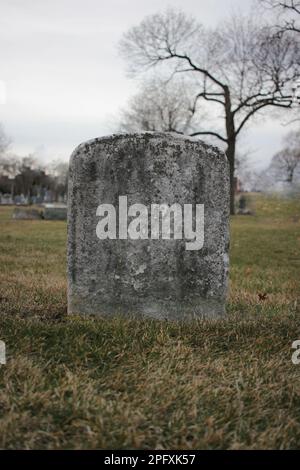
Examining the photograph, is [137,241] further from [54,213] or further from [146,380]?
[54,213]

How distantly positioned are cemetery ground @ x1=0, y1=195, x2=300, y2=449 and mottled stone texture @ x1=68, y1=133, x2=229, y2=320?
8.6 inches

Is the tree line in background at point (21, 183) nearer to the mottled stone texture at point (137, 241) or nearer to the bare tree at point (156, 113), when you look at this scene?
the bare tree at point (156, 113)

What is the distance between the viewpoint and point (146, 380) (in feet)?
8.57

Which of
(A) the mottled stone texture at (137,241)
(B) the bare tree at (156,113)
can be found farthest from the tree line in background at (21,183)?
(A) the mottled stone texture at (137,241)

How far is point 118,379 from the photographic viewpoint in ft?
8.64

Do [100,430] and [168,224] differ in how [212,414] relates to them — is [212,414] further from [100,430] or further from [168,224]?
[168,224]

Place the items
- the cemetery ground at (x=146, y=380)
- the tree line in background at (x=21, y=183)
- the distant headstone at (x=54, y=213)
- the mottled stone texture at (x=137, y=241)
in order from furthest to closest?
the tree line in background at (x=21, y=183) → the distant headstone at (x=54, y=213) → the mottled stone texture at (x=137, y=241) → the cemetery ground at (x=146, y=380)

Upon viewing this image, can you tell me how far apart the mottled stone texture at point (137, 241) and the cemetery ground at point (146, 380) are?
22cm

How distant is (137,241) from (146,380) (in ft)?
4.31

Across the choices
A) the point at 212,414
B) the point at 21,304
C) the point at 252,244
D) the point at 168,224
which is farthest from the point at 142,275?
the point at 252,244

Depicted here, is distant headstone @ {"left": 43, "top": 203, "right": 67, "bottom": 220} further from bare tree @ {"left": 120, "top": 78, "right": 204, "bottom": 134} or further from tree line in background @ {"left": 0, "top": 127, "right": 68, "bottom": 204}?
tree line in background @ {"left": 0, "top": 127, "right": 68, "bottom": 204}

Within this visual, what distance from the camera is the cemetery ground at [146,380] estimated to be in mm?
2121

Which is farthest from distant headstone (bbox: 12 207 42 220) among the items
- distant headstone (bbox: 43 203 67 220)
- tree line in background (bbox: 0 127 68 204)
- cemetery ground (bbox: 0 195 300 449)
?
tree line in background (bbox: 0 127 68 204)
